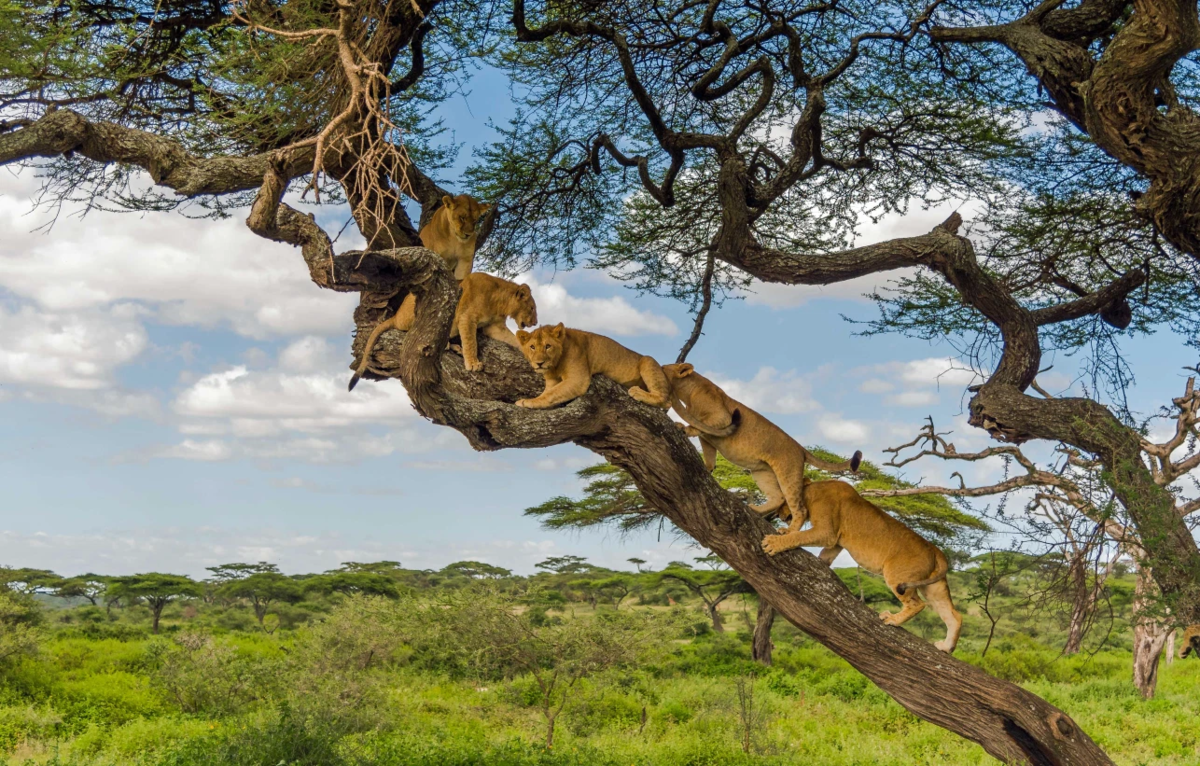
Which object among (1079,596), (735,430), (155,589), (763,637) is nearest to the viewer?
(735,430)

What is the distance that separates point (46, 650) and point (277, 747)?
333 inches

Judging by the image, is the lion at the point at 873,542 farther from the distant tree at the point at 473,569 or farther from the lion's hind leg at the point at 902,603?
the distant tree at the point at 473,569

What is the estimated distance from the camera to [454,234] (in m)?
5.79

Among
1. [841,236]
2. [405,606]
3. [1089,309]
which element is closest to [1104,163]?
[1089,309]

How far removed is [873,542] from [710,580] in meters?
19.1

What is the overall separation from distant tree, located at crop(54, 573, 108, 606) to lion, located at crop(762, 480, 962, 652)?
23.3 metres

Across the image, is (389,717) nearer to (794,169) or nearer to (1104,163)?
(794,169)

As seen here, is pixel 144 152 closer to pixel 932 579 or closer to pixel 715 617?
pixel 932 579

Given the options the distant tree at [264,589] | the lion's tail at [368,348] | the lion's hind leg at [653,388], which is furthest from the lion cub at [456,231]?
the distant tree at [264,589]

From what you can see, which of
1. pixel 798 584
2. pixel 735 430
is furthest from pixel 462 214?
pixel 798 584

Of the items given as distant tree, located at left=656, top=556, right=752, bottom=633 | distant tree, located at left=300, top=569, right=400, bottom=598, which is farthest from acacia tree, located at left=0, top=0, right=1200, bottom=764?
distant tree, located at left=300, top=569, right=400, bottom=598

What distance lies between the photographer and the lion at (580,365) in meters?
4.96

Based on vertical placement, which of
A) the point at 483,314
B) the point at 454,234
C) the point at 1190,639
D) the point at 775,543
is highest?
the point at 454,234

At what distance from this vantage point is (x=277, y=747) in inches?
291
